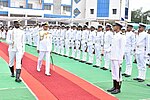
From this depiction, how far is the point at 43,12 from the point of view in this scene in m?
56.9

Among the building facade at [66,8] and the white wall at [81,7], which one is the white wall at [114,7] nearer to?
the building facade at [66,8]

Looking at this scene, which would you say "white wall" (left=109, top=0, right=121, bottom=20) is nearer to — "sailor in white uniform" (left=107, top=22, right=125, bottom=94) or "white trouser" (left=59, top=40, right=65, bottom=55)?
"white trouser" (left=59, top=40, right=65, bottom=55)

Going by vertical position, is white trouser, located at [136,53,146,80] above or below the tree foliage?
below

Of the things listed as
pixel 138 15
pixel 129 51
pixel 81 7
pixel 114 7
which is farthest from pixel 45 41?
pixel 138 15

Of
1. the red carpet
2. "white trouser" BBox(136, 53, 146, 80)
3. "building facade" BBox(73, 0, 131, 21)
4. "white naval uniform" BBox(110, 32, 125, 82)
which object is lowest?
the red carpet

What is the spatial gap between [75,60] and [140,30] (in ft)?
19.4

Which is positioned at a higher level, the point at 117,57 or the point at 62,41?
the point at 62,41

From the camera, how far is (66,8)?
62.6 meters

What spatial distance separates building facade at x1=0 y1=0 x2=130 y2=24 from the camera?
54188 mm

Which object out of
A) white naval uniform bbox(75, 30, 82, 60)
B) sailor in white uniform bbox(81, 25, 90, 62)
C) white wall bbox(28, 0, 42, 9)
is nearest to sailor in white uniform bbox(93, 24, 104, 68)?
sailor in white uniform bbox(81, 25, 90, 62)

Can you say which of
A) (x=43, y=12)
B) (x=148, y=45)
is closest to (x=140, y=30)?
(x=148, y=45)

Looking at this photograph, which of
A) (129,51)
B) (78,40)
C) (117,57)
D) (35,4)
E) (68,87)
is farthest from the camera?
(35,4)

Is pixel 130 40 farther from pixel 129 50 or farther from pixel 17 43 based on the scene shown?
pixel 17 43

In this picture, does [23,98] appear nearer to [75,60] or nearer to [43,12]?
[75,60]
